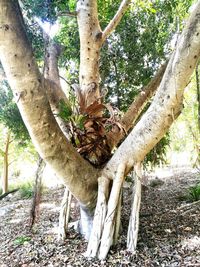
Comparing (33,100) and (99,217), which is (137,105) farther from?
(33,100)

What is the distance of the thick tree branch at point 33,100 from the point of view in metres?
2.04

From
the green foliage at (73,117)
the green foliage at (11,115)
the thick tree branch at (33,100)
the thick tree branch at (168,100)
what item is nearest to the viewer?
the thick tree branch at (33,100)

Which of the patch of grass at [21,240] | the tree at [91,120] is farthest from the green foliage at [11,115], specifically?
the patch of grass at [21,240]

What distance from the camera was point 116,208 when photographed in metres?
2.79

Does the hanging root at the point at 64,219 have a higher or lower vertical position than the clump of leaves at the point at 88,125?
lower

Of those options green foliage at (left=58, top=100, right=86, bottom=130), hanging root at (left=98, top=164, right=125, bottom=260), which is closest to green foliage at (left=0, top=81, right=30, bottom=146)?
green foliage at (left=58, top=100, right=86, bottom=130)

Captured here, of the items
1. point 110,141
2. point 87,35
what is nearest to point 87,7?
point 87,35

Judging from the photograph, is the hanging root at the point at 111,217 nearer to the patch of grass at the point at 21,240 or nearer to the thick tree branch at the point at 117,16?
the patch of grass at the point at 21,240

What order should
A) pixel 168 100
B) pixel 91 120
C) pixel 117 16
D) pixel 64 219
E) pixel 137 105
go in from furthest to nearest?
pixel 137 105 → pixel 117 16 → pixel 64 219 → pixel 91 120 → pixel 168 100

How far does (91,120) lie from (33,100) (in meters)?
0.87

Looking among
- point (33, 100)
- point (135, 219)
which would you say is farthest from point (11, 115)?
point (135, 219)

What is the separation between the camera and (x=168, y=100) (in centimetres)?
237

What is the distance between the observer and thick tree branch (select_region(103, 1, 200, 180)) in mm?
2152

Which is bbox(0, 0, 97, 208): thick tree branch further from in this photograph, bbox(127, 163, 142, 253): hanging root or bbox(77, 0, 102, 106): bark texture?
bbox(77, 0, 102, 106): bark texture
